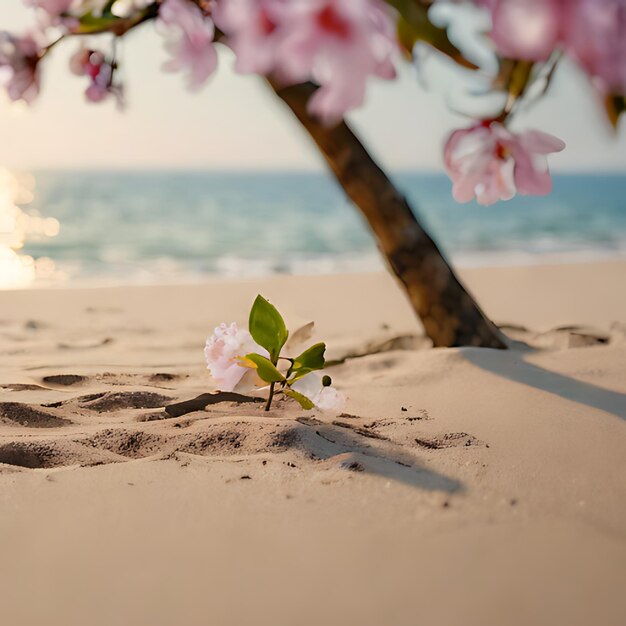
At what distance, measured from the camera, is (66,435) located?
1.98m

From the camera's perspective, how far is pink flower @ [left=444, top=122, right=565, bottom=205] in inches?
26.2

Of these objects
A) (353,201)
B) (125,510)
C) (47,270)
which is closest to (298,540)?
(125,510)

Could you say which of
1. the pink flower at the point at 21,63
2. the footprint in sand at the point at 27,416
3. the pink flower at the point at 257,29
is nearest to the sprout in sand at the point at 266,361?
the footprint in sand at the point at 27,416

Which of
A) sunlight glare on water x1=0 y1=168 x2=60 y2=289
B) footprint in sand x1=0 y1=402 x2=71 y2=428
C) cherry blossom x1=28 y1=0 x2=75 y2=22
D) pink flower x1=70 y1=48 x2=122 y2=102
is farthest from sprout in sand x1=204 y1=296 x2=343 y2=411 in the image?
sunlight glare on water x1=0 y1=168 x2=60 y2=289

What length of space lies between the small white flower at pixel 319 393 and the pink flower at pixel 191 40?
5.09ft

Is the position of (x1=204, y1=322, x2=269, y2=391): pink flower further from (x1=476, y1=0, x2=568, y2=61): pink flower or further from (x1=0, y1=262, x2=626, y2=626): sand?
(x1=476, y1=0, x2=568, y2=61): pink flower

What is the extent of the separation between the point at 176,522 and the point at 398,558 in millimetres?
388

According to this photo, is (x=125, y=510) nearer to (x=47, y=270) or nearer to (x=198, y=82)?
(x=198, y=82)

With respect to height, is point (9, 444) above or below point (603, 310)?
below

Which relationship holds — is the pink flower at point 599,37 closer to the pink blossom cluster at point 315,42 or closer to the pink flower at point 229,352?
the pink blossom cluster at point 315,42

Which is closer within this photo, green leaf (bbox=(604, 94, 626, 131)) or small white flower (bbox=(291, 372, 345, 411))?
green leaf (bbox=(604, 94, 626, 131))

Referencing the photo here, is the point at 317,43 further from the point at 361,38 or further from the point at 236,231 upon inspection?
the point at 236,231

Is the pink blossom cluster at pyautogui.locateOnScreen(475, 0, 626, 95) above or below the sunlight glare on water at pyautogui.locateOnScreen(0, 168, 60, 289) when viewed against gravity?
below

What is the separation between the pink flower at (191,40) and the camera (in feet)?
2.18
